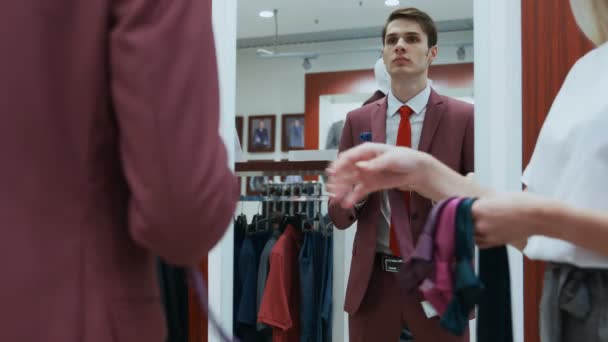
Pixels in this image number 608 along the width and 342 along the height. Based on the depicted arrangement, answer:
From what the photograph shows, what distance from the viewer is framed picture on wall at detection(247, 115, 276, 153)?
8508 mm

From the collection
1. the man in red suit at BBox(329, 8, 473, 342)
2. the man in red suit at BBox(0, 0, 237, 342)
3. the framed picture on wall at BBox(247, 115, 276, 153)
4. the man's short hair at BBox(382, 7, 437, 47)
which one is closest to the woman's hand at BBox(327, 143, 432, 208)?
the man in red suit at BBox(0, 0, 237, 342)

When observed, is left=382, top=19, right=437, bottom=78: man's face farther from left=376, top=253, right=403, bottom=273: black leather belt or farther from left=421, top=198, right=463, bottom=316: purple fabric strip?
left=421, top=198, right=463, bottom=316: purple fabric strip

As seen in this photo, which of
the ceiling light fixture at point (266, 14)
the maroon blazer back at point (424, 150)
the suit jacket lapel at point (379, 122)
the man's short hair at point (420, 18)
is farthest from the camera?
the ceiling light fixture at point (266, 14)

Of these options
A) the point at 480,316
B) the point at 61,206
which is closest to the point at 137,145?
the point at 61,206

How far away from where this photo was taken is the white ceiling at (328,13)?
6.81m

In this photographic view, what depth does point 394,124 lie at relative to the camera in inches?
97.7

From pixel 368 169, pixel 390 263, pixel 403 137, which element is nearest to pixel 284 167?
pixel 403 137

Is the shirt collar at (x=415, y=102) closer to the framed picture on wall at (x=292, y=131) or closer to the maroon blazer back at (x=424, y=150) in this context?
the maroon blazer back at (x=424, y=150)

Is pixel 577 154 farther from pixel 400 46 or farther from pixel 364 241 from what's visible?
pixel 400 46

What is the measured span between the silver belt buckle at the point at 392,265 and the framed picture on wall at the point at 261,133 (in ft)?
20.7

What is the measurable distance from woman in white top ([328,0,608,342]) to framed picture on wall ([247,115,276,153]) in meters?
7.37

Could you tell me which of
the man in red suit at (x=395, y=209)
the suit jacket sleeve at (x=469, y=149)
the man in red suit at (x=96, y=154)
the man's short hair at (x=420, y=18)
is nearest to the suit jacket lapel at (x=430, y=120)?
the man in red suit at (x=395, y=209)

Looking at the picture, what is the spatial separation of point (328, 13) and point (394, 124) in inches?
196

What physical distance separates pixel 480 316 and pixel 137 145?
631mm
